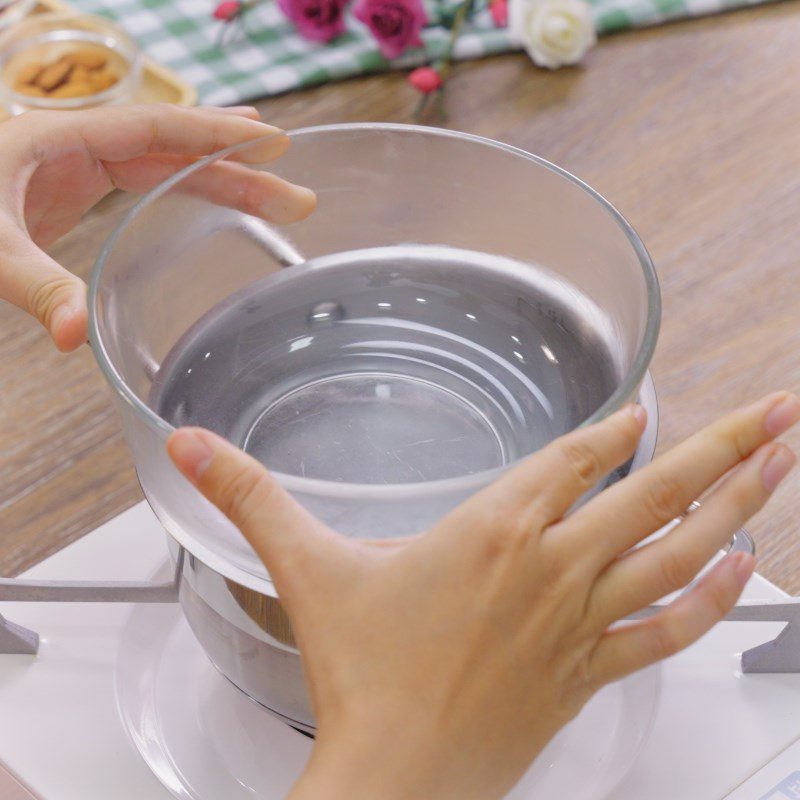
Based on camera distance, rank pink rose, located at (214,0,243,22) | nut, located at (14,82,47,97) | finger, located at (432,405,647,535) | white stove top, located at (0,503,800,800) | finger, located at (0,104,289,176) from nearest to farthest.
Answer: finger, located at (432,405,647,535) < white stove top, located at (0,503,800,800) < finger, located at (0,104,289,176) < nut, located at (14,82,47,97) < pink rose, located at (214,0,243,22)

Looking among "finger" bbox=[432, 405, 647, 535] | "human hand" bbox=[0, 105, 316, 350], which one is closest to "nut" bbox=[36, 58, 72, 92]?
"human hand" bbox=[0, 105, 316, 350]

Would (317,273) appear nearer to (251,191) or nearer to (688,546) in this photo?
(251,191)

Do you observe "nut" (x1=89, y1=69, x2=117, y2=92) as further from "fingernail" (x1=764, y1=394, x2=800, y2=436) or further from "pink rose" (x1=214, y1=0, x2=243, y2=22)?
"fingernail" (x1=764, y1=394, x2=800, y2=436)

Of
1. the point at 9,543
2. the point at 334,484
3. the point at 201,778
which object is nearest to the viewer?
the point at 334,484

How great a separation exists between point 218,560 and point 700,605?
0.16 meters

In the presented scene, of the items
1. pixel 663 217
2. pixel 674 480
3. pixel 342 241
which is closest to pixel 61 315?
pixel 342 241

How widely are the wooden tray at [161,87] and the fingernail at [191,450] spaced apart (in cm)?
55

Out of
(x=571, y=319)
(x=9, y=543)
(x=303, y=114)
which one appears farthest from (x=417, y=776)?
(x=303, y=114)

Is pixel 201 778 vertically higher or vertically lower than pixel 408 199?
lower

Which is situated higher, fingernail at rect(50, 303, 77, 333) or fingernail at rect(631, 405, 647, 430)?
fingernail at rect(631, 405, 647, 430)

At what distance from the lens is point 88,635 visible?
1.60ft

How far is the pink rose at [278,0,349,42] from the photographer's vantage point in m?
0.91

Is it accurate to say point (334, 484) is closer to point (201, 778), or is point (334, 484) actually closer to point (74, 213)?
point (201, 778)

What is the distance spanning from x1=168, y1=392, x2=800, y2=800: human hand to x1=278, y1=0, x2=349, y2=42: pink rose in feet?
2.12
